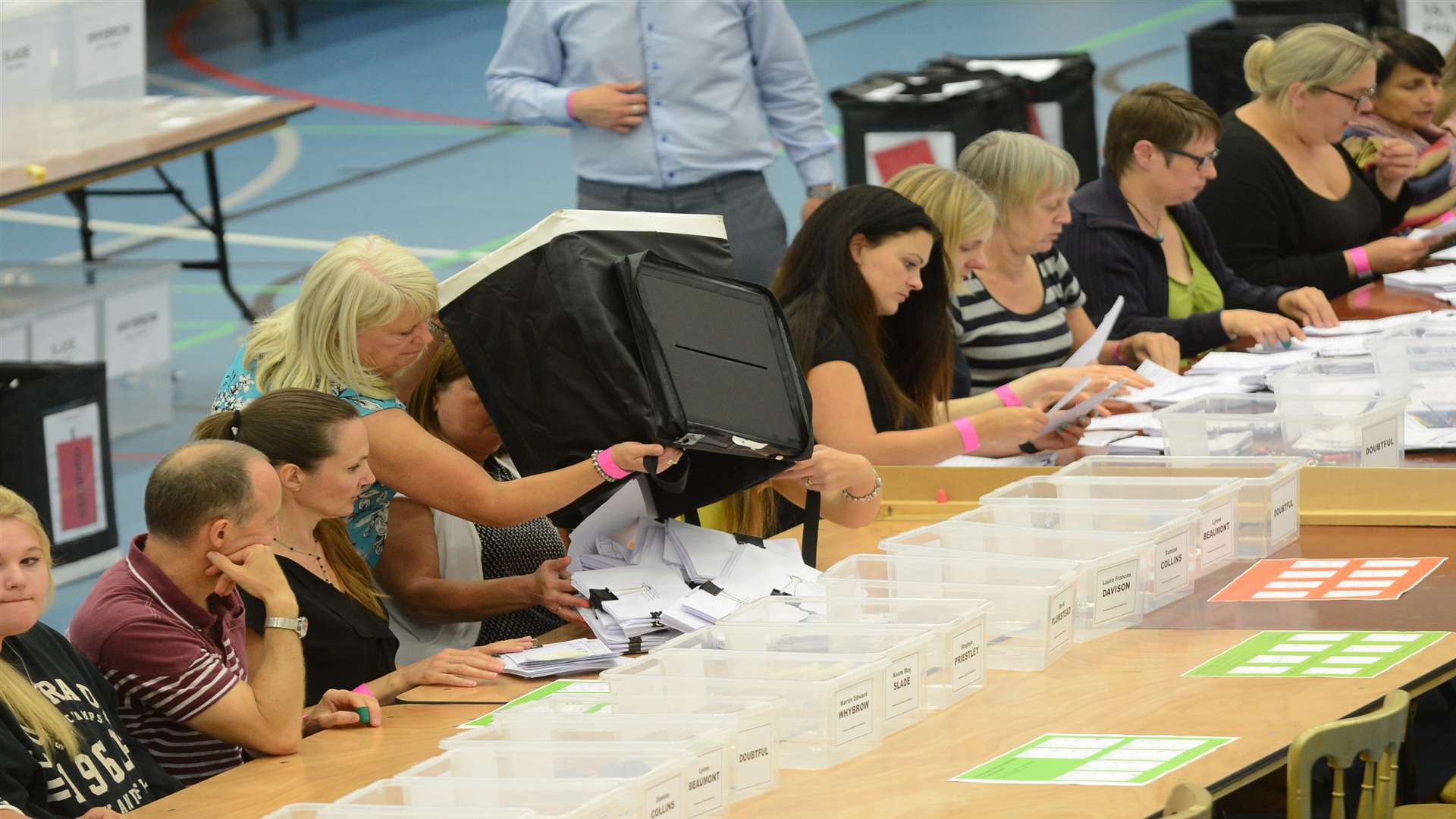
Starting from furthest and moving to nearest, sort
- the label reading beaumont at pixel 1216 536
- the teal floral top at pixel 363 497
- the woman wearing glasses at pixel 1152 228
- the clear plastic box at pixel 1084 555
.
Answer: the woman wearing glasses at pixel 1152 228 → the teal floral top at pixel 363 497 → the label reading beaumont at pixel 1216 536 → the clear plastic box at pixel 1084 555

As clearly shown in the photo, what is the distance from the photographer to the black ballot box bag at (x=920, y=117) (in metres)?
7.99

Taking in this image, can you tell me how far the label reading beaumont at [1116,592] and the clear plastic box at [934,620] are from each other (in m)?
0.27

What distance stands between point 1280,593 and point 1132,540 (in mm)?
297

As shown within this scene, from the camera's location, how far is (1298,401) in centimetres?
391

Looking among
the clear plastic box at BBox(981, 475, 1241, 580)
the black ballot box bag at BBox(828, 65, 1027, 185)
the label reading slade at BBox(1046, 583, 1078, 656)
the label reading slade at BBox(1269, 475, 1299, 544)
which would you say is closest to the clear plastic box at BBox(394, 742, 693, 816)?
the label reading slade at BBox(1046, 583, 1078, 656)

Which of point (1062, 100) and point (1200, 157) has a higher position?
point (1200, 157)

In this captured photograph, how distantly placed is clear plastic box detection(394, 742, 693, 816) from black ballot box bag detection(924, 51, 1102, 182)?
639 cm

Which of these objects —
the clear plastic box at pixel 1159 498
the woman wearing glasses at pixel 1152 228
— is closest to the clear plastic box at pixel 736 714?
the clear plastic box at pixel 1159 498

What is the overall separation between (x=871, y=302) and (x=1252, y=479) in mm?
999

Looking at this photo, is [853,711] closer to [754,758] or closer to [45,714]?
[754,758]

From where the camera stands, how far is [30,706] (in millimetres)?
2662

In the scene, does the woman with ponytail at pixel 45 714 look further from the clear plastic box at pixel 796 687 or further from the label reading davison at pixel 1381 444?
the label reading davison at pixel 1381 444

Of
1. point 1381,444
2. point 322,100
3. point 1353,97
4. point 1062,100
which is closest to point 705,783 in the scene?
point 1381,444

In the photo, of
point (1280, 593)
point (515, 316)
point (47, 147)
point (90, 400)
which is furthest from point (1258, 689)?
point (47, 147)
